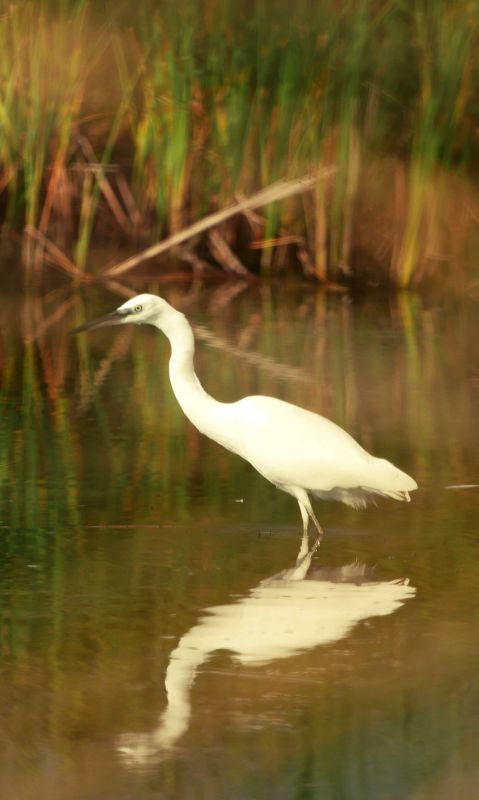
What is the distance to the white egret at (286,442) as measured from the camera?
433 cm

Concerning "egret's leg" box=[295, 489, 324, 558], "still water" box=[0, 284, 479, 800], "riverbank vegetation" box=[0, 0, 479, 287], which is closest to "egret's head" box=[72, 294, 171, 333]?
"still water" box=[0, 284, 479, 800]

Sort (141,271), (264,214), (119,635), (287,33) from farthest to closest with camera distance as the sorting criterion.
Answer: (141,271)
(264,214)
(287,33)
(119,635)

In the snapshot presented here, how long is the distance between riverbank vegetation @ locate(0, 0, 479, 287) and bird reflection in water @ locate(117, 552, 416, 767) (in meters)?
4.74

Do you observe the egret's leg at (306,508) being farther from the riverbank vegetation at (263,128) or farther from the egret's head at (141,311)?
the riverbank vegetation at (263,128)

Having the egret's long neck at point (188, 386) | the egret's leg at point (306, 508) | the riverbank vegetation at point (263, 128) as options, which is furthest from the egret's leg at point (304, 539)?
the riverbank vegetation at point (263, 128)

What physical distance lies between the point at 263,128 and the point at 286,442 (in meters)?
4.56

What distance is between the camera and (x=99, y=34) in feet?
29.0

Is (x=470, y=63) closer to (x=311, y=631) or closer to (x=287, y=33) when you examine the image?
(x=287, y=33)

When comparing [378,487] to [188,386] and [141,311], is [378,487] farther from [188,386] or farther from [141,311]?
[141,311]

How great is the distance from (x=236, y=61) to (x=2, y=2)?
133cm

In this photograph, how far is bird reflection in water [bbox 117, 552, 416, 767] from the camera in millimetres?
3164

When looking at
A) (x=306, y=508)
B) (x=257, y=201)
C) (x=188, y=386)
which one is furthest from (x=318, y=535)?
(x=257, y=201)

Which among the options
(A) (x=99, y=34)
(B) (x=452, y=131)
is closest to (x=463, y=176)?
(B) (x=452, y=131)

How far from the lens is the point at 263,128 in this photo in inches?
342
